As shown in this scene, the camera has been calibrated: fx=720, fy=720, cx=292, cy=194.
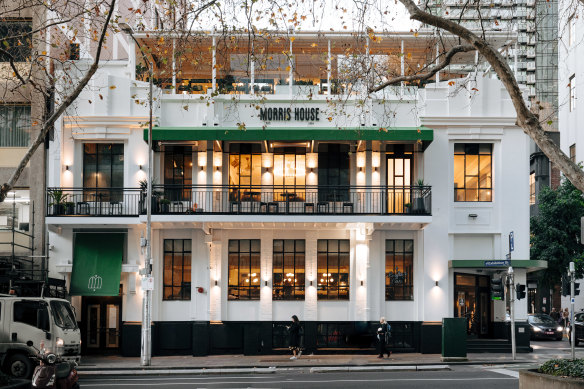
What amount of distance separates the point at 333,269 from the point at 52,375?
15.7m

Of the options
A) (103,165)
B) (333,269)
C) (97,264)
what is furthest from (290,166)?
(97,264)

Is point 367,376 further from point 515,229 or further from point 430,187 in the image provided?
point 515,229

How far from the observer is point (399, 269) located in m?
28.7

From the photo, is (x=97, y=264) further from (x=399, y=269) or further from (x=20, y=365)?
(x=399, y=269)

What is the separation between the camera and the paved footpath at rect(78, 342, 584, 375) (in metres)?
23.5

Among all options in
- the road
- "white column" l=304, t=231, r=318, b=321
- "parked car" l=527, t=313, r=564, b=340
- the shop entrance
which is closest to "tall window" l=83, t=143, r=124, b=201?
"white column" l=304, t=231, r=318, b=321

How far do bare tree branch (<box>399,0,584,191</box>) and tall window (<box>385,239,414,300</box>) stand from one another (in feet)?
51.3

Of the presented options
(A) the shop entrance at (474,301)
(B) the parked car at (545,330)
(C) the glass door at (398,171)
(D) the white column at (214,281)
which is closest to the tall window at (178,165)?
(D) the white column at (214,281)

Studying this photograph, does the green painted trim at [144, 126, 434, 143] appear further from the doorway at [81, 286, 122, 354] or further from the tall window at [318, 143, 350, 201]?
the doorway at [81, 286, 122, 354]

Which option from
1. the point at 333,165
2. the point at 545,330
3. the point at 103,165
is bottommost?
the point at 545,330

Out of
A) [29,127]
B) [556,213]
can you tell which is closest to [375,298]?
[29,127]

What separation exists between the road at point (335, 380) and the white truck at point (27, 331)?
59.4 inches

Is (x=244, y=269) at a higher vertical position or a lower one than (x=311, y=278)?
higher

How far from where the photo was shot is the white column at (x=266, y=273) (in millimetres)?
28234
